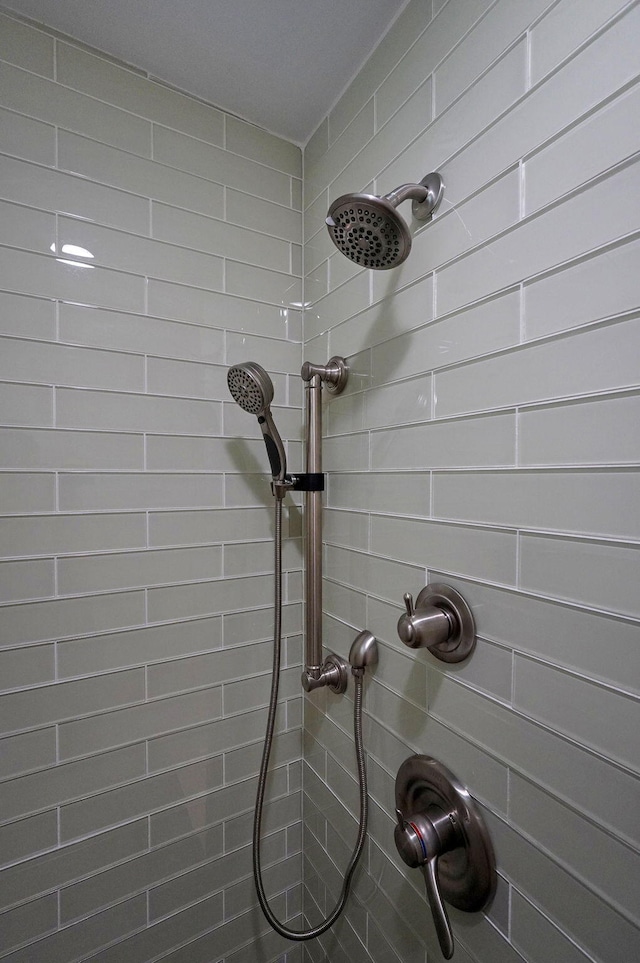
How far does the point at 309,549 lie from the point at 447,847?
58 centimetres

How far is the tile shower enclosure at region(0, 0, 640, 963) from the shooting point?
532 mm

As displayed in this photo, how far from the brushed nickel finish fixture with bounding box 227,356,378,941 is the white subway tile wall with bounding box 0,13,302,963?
86mm

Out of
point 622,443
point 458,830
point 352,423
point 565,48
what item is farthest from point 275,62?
point 458,830

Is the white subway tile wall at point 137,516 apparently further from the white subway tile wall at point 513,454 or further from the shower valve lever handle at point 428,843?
the shower valve lever handle at point 428,843

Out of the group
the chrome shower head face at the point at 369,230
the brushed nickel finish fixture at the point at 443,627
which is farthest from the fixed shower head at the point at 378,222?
the brushed nickel finish fixture at the point at 443,627

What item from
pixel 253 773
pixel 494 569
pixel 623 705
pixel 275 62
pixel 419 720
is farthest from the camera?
pixel 253 773

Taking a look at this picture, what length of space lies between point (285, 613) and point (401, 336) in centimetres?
74

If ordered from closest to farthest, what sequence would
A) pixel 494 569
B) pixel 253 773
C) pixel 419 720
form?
pixel 494 569 < pixel 419 720 < pixel 253 773

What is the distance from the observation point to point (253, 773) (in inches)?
43.8

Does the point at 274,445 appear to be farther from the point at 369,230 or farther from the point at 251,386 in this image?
the point at 369,230

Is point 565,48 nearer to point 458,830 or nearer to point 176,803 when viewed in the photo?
point 458,830

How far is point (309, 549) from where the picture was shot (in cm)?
103

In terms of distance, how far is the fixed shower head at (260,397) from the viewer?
0.92 m

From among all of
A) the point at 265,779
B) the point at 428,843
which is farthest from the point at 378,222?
the point at 265,779
